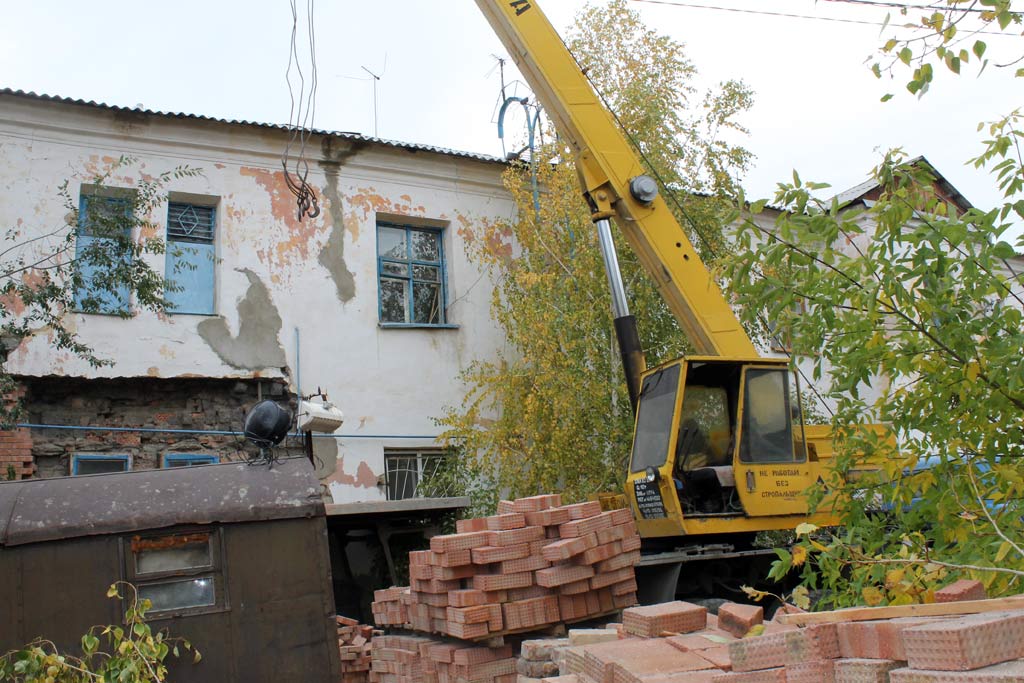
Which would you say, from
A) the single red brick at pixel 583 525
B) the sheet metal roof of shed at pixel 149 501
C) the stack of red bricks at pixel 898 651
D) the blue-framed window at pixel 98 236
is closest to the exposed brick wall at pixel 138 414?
the blue-framed window at pixel 98 236

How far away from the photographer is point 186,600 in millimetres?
6660

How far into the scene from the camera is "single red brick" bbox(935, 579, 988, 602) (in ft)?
12.2

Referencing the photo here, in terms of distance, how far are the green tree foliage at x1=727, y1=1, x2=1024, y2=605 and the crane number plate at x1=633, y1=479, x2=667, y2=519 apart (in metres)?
3.10

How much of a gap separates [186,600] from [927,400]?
5135mm

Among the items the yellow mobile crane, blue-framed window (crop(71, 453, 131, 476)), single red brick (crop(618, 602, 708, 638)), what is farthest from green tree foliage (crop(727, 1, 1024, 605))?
blue-framed window (crop(71, 453, 131, 476))

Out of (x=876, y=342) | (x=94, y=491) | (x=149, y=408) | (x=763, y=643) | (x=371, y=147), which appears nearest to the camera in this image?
(x=763, y=643)

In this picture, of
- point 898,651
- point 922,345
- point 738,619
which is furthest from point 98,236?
point 898,651

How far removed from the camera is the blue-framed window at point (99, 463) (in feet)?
37.2

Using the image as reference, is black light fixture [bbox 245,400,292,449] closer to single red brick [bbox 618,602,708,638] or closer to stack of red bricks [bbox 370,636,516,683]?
stack of red bricks [bbox 370,636,516,683]

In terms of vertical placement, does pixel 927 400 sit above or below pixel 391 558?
above

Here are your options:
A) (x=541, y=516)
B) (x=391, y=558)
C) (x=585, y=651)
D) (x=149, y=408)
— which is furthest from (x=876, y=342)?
(x=149, y=408)

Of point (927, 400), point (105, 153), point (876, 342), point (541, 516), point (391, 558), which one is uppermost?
point (105, 153)

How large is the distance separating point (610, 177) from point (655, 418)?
8.69 feet

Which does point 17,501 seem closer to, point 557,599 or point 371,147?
point 557,599
